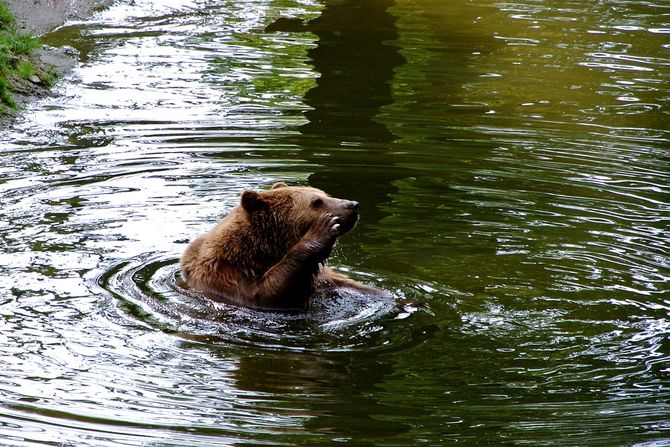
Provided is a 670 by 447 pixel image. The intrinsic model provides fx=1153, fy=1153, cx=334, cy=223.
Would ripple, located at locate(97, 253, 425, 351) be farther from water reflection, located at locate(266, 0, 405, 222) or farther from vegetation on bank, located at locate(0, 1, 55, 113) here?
vegetation on bank, located at locate(0, 1, 55, 113)

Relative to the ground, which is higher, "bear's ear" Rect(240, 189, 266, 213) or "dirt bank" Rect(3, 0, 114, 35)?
"dirt bank" Rect(3, 0, 114, 35)

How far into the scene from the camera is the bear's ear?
9.25 m

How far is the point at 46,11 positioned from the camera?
20531 mm

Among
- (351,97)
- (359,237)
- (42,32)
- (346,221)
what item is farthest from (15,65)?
(346,221)

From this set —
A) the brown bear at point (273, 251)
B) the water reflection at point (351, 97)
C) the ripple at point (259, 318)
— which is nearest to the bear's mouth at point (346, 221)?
the brown bear at point (273, 251)

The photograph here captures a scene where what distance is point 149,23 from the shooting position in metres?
20.9

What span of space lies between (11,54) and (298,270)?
9.08 m

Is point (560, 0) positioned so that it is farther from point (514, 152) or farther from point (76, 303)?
point (76, 303)

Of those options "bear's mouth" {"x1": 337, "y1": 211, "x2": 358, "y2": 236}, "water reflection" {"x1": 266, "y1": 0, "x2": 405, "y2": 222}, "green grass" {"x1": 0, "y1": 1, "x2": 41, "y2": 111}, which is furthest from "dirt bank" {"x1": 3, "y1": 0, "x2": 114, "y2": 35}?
"bear's mouth" {"x1": 337, "y1": 211, "x2": 358, "y2": 236}

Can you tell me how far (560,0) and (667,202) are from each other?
13.3 metres

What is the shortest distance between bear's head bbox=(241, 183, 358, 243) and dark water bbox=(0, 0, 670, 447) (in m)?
0.67

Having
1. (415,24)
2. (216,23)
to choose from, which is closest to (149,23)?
(216,23)

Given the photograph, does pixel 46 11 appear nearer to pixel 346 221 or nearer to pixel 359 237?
pixel 359 237

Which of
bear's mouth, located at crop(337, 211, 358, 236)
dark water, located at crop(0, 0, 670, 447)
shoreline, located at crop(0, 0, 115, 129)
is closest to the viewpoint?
dark water, located at crop(0, 0, 670, 447)
